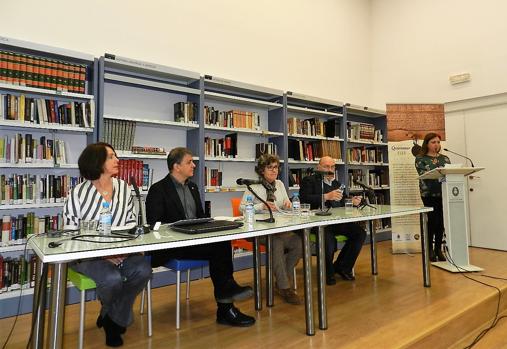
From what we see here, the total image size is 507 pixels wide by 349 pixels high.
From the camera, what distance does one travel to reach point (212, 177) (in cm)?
378

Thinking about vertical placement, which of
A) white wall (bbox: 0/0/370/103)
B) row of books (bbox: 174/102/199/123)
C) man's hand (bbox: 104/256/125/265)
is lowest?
man's hand (bbox: 104/256/125/265)

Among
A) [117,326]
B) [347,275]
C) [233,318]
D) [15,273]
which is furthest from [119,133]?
[347,275]

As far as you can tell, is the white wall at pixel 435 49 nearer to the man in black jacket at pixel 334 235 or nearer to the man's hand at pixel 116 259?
the man in black jacket at pixel 334 235

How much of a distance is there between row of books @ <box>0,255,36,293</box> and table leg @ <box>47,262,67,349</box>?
1.53 m

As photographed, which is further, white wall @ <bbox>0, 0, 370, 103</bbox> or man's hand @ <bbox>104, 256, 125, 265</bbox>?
white wall @ <bbox>0, 0, 370, 103</bbox>

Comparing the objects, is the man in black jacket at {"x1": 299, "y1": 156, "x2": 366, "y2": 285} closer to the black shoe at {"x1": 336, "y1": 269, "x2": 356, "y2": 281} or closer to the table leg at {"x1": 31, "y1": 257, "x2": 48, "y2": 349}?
the black shoe at {"x1": 336, "y1": 269, "x2": 356, "y2": 281}

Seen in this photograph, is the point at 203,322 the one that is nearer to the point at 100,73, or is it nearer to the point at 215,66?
the point at 100,73

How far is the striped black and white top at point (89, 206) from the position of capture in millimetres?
1995

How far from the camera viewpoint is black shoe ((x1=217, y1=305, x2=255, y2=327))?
2.22m

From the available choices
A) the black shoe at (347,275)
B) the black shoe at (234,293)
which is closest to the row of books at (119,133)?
the black shoe at (234,293)

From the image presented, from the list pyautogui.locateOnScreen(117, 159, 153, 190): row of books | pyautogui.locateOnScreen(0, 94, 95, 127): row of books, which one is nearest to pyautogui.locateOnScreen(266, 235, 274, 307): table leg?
pyautogui.locateOnScreen(117, 159, 153, 190): row of books

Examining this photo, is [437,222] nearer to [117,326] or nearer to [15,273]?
[117,326]

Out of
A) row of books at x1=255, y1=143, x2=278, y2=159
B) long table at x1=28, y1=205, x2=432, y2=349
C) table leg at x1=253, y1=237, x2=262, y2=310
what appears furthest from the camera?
row of books at x1=255, y1=143, x2=278, y2=159

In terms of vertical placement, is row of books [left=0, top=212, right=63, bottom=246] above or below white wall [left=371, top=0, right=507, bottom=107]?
below
